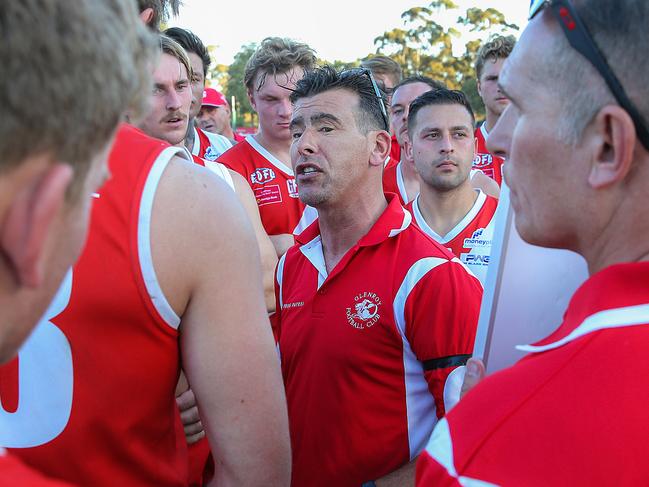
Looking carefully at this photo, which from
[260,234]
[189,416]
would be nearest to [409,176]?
[260,234]

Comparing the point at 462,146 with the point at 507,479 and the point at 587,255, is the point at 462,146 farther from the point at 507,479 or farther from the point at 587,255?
the point at 507,479

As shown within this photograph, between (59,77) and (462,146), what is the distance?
4.25m

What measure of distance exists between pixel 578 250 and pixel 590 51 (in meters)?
0.37

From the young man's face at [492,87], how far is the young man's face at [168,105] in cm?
320

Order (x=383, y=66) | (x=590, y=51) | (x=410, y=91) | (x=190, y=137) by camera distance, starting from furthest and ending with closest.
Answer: (x=383, y=66), (x=410, y=91), (x=190, y=137), (x=590, y=51)

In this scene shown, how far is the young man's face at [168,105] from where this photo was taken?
11.3 ft

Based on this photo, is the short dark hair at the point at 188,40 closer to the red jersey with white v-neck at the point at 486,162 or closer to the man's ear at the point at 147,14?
the red jersey with white v-neck at the point at 486,162

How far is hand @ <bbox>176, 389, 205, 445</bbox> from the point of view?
5.95ft

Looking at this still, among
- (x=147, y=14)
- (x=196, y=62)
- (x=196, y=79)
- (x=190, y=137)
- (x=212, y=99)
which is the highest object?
(x=147, y=14)

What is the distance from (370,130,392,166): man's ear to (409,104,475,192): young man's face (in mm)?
1166

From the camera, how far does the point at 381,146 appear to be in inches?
133

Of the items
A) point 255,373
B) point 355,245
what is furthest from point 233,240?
point 355,245

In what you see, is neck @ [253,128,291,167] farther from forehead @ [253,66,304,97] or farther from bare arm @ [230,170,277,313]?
bare arm @ [230,170,277,313]

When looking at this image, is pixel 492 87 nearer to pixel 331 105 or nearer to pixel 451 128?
pixel 451 128
